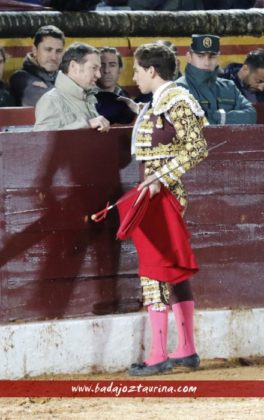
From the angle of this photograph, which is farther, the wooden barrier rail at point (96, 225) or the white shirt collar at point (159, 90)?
the wooden barrier rail at point (96, 225)

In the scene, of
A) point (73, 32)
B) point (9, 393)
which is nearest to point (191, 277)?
point (9, 393)

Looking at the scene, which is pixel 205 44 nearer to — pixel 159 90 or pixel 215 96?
pixel 215 96

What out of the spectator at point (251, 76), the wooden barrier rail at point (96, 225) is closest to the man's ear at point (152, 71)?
the wooden barrier rail at point (96, 225)

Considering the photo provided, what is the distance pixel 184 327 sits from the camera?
6809 mm

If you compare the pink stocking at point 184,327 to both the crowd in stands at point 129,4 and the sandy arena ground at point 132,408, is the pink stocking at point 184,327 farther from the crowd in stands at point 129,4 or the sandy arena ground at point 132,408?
the crowd in stands at point 129,4

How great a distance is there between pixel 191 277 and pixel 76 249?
66cm

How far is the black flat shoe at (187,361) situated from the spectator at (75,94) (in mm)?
1207

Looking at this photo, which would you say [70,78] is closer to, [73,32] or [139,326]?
[139,326]

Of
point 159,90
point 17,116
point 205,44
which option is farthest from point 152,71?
point 17,116

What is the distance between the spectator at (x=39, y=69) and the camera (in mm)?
7742

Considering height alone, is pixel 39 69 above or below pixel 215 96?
above

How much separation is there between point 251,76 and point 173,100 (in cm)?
208

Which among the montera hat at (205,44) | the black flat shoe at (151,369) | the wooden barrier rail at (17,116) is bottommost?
the black flat shoe at (151,369)

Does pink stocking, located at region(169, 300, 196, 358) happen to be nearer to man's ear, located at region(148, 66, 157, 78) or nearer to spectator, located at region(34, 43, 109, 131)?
spectator, located at region(34, 43, 109, 131)
